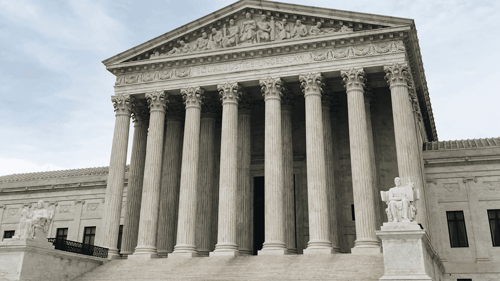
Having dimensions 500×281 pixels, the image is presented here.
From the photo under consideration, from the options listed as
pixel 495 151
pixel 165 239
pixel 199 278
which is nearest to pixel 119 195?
pixel 165 239

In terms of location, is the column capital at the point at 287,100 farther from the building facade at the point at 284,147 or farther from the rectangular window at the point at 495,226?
the rectangular window at the point at 495,226

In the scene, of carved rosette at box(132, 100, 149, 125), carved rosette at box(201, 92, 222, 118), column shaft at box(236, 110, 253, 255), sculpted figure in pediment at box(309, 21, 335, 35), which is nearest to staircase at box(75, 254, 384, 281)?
column shaft at box(236, 110, 253, 255)

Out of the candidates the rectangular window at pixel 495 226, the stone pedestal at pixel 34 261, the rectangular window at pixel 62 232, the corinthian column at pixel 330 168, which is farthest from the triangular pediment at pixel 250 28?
the rectangular window at pixel 62 232

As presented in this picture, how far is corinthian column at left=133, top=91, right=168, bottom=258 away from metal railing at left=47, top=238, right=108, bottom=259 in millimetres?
2127

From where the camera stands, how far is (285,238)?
30.9 meters

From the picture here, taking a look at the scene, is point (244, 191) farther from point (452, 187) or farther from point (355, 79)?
point (452, 187)

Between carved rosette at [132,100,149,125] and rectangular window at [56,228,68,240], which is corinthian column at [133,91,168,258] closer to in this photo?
carved rosette at [132,100,149,125]

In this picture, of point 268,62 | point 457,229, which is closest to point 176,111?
point 268,62

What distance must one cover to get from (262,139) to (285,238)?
9.62 meters

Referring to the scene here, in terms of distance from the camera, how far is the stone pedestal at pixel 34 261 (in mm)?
23719

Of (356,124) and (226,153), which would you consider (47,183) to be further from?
(356,124)

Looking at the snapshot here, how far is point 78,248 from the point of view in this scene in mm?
27859

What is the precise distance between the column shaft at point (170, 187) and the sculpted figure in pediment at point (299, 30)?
11399mm

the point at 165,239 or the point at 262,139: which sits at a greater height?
the point at 262,139
